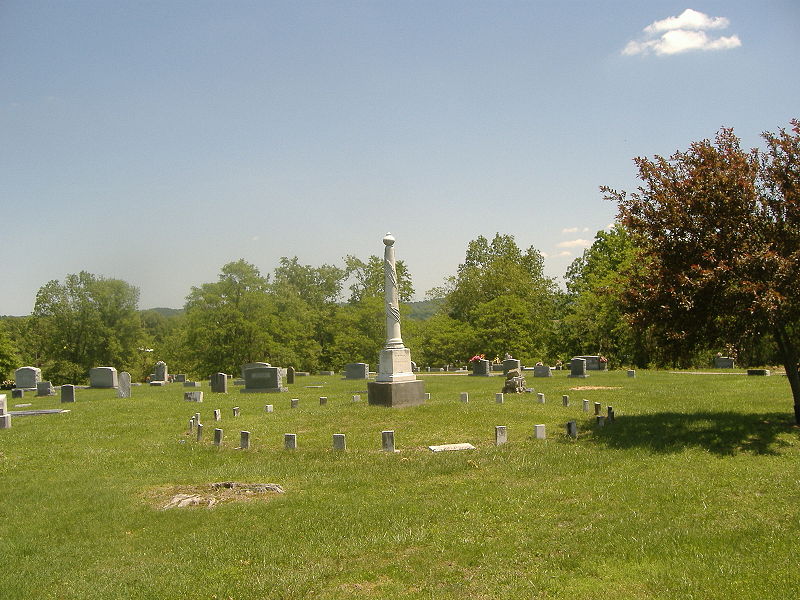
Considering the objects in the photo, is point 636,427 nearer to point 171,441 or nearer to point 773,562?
point 773,562

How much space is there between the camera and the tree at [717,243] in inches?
488

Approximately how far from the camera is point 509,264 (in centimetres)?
5897

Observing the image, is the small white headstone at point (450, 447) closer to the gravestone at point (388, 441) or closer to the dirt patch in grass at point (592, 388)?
the gravestone at point (388, 441)

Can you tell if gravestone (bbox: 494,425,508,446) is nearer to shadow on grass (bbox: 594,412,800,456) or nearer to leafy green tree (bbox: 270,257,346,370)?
shadow on grass (bbox: 594,412,800,456)

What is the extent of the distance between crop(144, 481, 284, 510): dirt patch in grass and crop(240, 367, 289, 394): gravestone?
19596mm

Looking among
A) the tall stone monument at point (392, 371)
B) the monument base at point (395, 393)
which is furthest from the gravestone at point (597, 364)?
the monument base at point (395, 393)

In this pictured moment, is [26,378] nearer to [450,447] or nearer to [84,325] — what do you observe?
[84,325]

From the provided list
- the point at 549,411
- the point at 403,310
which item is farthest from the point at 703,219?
the point at 403,310

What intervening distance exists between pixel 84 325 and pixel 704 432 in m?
61.7

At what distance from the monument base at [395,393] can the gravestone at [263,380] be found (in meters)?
10.7

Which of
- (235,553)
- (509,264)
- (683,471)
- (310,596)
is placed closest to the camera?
(310,596)

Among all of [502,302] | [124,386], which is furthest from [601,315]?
[124,386]

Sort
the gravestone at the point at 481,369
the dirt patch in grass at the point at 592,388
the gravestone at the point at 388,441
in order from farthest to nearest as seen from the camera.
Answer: the gravestone at the point at 481,369 → the dirt patch in grass at the point at 592,388 → the gravestone at the point at 388,441

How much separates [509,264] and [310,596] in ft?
179
